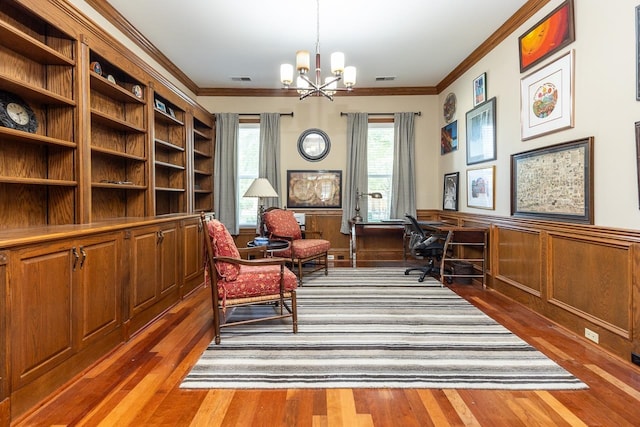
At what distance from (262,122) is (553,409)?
4955 mm

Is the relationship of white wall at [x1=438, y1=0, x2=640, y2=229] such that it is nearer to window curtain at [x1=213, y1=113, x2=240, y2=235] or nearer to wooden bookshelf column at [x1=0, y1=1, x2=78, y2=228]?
wooden bookshelf column at [x1=0, y1=1, x2=78, y2=228]

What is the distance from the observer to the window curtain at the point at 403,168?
5.44 m

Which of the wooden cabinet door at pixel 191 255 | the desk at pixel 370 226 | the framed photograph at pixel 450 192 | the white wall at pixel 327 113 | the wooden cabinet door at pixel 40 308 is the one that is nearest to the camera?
the wooden cabinet door at pixel 40 308

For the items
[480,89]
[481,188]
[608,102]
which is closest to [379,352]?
[608,102]

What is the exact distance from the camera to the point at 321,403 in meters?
1.77

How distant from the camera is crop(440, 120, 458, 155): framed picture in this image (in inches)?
191

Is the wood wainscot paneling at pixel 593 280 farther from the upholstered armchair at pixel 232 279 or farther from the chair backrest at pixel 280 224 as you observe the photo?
the chair backrest at pixel 280 224

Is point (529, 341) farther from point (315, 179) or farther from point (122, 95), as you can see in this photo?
point (122, 95)

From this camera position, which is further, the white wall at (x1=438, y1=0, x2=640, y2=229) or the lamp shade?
the lamp shade

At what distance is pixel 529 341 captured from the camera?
2.52m

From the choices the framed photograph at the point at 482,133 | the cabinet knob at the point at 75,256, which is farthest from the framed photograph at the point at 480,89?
the cabinet knob at the point at 75,256

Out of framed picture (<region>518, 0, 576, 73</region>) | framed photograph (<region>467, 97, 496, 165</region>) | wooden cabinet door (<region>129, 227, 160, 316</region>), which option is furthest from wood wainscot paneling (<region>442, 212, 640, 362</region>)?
wooden cabinet door (<region>129, 227, 160, 316</region>)

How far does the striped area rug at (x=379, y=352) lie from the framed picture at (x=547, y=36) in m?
2.41

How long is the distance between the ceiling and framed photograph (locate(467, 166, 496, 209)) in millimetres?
1529
